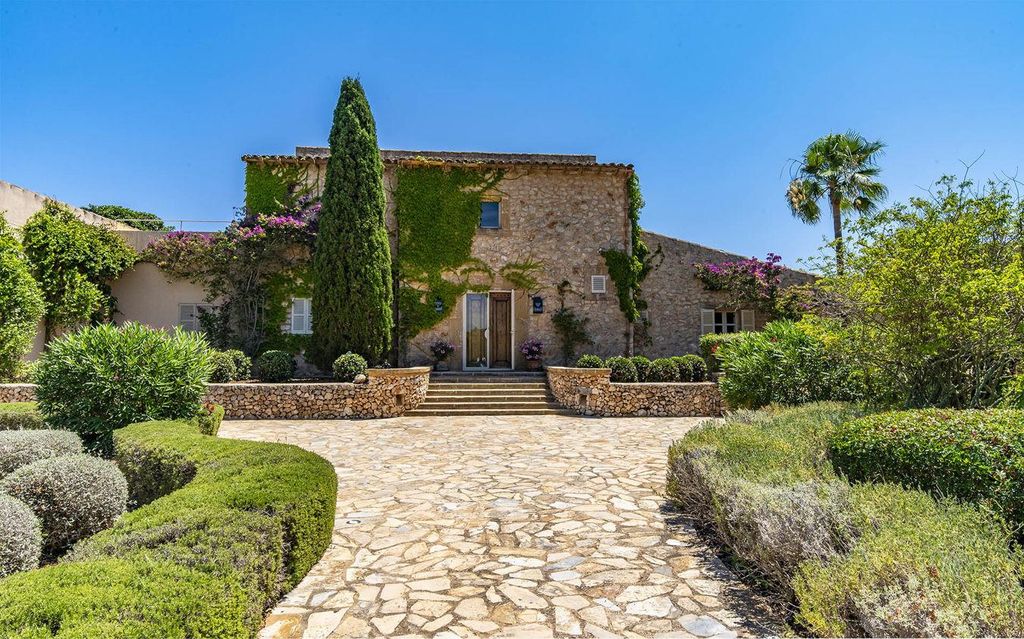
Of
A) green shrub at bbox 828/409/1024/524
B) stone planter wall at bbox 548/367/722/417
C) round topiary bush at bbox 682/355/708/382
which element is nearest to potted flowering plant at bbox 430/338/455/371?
stone planter wall at bbox 548/367/722/417

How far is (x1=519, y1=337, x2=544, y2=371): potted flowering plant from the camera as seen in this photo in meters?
15.2

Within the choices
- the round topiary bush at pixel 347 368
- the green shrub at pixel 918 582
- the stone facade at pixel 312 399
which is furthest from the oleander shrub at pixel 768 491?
the round topiary bush at pixel 347 368

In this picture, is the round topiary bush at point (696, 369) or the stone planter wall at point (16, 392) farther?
the round topiary bush at point (696, 369)

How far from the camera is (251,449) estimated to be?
4.76 m

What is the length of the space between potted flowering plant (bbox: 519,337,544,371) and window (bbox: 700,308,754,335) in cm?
523

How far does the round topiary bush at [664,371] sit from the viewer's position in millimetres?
13445

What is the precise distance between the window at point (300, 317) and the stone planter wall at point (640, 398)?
304 inches

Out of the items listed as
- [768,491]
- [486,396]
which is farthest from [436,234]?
[768,491]

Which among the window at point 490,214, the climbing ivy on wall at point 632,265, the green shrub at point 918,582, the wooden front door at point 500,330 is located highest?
the window at point 490,214

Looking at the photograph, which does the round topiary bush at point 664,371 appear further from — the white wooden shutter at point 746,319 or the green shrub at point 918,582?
the green shrub at point 918,582

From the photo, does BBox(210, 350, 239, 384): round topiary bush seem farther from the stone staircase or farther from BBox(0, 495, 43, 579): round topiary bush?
BBox(0, 495, 43, 579): round topiary bush

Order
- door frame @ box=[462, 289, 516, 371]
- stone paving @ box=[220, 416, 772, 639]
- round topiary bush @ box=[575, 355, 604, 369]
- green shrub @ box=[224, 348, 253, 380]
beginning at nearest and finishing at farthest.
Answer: stone paving @ box=[220, 416, 772, 639] < green shrub @ box=[224, 348, 253, 380] < round topiary bush @ box=[575, 355, 604, 369] < door frame @ box=[462, 289, 516, 371]

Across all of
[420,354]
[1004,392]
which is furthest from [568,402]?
[1004,392]

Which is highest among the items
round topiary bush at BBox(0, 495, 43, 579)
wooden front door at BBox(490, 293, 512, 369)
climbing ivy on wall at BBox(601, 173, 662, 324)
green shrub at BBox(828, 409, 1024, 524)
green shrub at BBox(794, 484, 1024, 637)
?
climbing ivy on wall at BBox(601, 173, 662, 324)
